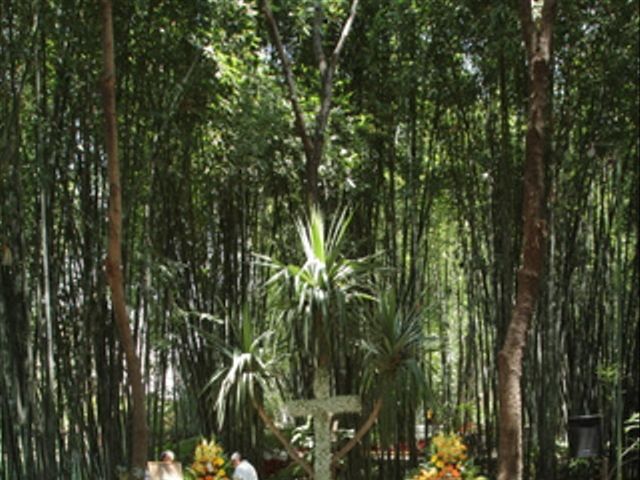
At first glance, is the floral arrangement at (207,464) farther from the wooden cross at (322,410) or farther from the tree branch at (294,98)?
the tree branch at (294,98)

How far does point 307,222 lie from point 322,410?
108cm

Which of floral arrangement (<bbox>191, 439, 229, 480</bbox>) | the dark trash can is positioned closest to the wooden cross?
floral arrangement (<bbox>191, 439, 229, 480</bbox>)

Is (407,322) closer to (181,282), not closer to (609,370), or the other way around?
(609,370)

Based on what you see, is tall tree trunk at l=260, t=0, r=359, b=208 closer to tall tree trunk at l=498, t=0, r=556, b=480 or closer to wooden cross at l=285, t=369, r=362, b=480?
wooden cross at l=285, t=369, r=362, b=480

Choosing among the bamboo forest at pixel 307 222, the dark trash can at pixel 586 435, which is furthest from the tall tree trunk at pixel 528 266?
the dark trash can at pixel 586 435

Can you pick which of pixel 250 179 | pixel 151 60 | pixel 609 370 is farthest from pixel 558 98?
pixel 151 60

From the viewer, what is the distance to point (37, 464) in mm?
4984

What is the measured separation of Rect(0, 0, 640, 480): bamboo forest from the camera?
4.52 meters

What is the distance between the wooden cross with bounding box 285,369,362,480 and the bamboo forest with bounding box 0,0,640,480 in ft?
0.04

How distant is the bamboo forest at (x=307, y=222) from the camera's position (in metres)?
4.52

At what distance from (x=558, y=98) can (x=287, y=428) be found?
4165 mm

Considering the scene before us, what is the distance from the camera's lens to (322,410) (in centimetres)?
446

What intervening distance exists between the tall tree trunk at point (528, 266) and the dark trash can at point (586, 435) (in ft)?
2.89

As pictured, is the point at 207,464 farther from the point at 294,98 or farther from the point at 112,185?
Answer: the point at 294,98
